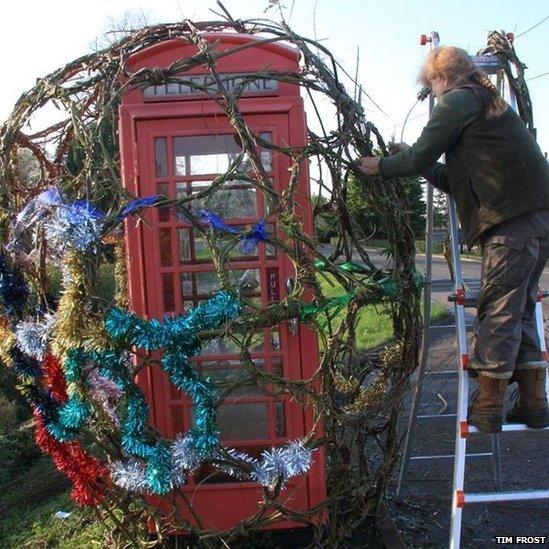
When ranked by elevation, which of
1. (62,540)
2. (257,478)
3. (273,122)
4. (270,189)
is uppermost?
(273,122)

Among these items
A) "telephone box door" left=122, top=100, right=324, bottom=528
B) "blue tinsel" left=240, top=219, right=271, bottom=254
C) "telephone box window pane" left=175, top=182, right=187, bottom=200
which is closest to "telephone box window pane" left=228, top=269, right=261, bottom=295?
"telephone box door" left=122, top=100, right=324, bottom=528

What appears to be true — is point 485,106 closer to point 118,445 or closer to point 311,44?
point 311,44

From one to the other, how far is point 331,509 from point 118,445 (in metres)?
1.20

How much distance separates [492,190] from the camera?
10.8 ft

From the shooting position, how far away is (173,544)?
3.66 m

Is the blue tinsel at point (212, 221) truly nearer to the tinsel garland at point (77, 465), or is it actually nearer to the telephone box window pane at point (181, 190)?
the telephone box window pane at point (181, 190)

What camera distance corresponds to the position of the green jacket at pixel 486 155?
3234 millimetres

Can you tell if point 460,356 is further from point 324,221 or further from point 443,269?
point 443,269

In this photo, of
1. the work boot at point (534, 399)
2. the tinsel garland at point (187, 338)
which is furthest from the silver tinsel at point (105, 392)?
the work boot at point (534, 399)

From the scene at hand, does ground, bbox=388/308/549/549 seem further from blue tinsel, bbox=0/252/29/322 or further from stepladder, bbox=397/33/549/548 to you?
blue tinsel, bbox=0/252/29/322

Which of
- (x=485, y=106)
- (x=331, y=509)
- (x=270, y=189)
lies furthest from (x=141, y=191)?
(x=331, y=509)

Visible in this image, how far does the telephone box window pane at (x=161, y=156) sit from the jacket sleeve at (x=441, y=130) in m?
1.14

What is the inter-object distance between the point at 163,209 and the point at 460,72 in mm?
1632

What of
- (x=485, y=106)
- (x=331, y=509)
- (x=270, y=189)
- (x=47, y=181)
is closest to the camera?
(x=270, y=189)
